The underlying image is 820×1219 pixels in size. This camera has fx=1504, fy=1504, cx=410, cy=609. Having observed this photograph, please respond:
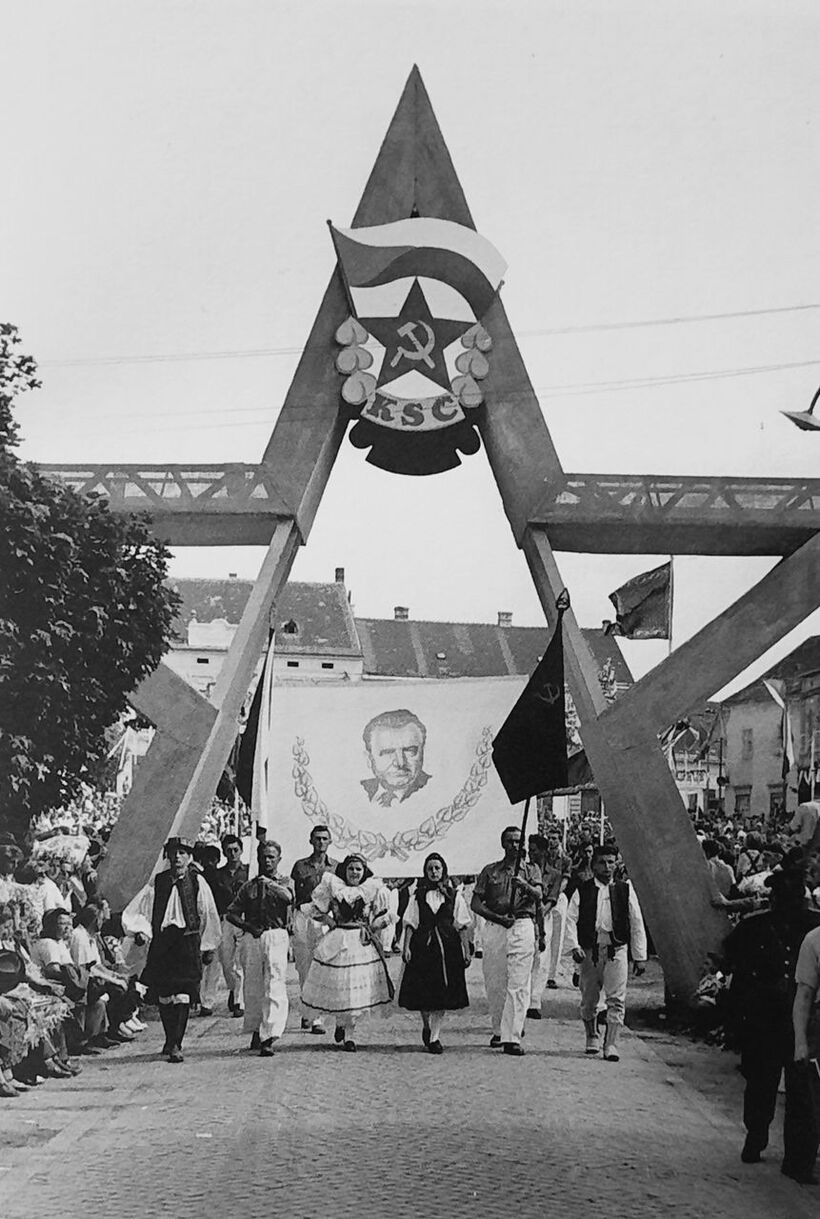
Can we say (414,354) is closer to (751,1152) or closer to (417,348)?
(417,348)

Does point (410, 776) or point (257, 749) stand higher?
point (257, 749)

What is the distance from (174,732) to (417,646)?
1897 centimetres

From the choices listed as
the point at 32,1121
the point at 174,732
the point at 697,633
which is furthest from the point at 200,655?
the point at 32,1121

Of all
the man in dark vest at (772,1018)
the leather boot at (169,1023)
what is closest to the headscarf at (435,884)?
the leather boot at (169,1023)

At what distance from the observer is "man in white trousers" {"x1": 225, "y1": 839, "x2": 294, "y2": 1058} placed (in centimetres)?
1325

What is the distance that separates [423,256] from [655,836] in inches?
279

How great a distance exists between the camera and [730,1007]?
930cm

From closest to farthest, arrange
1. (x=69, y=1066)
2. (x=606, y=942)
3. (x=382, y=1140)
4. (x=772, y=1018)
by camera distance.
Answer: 1. (x=772, y=1018)
2. (x=382, y=1140)
3. (x=69, y=1066)
4. (x=606, y=942)

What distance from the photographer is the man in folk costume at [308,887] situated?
15.3m

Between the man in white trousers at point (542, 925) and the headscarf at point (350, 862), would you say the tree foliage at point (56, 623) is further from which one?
the man in white trousers at point (542, 925)

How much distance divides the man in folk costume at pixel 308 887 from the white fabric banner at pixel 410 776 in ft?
0.80

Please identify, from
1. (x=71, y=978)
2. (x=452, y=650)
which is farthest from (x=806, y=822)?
(x=452, y=650)

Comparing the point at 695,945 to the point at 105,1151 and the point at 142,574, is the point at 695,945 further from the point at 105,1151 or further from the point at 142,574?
the point at 105,1151

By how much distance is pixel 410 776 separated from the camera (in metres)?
14.6
